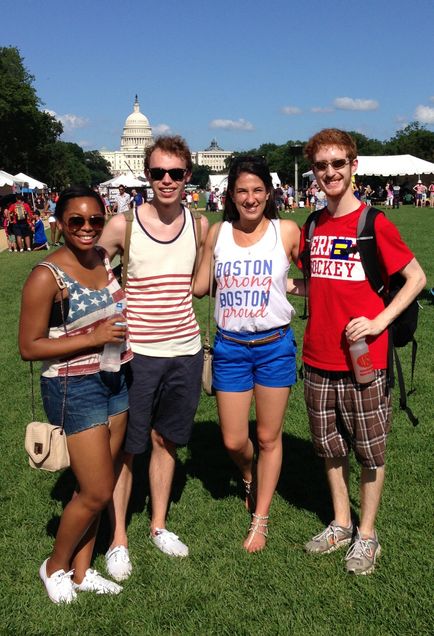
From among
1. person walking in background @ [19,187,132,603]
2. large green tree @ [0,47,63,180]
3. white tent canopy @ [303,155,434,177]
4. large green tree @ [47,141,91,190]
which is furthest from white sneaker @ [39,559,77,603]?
large green tree @ [47,141,91,190]

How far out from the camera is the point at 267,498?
3738 mm

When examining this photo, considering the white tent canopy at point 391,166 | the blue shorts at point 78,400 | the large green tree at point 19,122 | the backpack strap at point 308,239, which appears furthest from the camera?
the large green tree at point 19,122

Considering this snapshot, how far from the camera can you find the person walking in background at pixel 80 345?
9.09ft

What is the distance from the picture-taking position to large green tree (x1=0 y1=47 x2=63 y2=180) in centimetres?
5975

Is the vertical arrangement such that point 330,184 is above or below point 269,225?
above

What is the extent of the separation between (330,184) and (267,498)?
182cm

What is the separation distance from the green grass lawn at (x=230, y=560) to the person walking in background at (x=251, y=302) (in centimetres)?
34

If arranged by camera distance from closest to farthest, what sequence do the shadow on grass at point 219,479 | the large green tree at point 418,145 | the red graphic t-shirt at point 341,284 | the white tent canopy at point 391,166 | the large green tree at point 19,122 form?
the red graphic t-shirt at point 341,284, the shadow on grass at point 219,479, the white tent canopy at point 391,166, the large green tree at point 19,122, the large green tree at point 418,145

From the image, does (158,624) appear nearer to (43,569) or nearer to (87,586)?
(87,586)

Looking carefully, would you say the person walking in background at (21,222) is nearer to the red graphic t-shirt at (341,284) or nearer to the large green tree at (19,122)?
the red graphic t-shirt at (341,284)

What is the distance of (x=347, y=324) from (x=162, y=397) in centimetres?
111

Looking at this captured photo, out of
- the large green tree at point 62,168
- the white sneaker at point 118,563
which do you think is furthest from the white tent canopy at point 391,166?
the large green tree at point 62,168

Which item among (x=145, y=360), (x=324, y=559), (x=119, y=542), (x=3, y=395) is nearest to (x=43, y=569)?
(x=119, y=542)

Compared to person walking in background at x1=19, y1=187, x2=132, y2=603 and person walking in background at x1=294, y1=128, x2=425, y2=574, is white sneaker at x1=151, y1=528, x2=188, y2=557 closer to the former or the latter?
person walking in background at x1=19, y1=187, x2=132, y2=603
